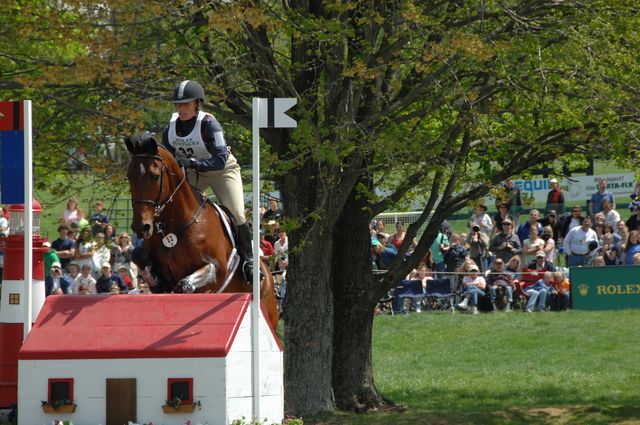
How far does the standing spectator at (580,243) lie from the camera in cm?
2178

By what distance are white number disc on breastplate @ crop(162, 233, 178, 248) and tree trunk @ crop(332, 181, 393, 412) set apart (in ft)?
20.1

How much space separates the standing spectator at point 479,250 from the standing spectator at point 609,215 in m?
2.36

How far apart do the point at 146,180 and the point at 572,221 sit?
14.8m

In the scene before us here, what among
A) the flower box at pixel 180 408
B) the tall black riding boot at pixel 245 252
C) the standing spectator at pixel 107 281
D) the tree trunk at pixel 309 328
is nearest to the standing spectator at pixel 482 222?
the standing spectator at pixel 107 281

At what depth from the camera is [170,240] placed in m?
9.66

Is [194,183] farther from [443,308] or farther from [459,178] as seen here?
[443,308]

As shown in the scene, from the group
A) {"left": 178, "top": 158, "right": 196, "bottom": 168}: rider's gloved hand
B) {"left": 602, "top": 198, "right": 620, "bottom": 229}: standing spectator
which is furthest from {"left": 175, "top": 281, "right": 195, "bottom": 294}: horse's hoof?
{"left": 602, "top": 198, "right": 620, "bottom": 229}: standing spectator

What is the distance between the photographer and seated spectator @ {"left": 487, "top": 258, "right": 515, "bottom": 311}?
70.0ft

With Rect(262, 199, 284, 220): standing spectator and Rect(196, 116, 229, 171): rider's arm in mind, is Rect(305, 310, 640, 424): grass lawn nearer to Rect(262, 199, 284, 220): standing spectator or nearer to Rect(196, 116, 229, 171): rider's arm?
Rect(262, 199, 284, 220): standing spectator

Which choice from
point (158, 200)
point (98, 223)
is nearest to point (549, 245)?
point (98, 223)

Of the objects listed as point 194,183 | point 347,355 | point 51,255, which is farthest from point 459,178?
point 51,255

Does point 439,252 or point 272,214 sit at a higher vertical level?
point 272,214

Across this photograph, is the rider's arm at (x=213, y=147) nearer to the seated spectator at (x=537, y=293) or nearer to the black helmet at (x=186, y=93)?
the black helmet at (x=186, y=93)

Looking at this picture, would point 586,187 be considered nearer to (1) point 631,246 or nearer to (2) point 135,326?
(1) point 631,246
